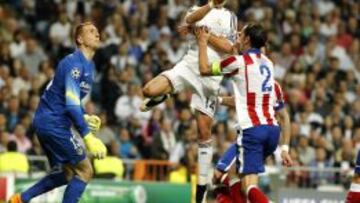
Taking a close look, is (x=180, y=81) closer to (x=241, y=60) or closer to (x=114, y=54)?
(x=241, y=60)

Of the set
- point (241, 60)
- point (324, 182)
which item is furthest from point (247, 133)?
point (324, 182)

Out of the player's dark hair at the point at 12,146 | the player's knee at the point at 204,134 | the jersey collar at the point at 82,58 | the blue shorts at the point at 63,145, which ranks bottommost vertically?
the player's dark hair at the point at 12,146

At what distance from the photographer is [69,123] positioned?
14.2 metres

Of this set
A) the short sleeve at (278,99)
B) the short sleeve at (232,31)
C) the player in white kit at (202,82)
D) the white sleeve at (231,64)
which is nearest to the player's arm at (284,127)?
the short sleeve at (278,99)

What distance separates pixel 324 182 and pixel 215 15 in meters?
7.48

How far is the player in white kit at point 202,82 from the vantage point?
50.0 ft

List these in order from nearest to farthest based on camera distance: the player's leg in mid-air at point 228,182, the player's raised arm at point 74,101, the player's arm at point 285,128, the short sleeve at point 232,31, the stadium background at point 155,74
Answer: the player's raised arm at point 74,101, the player's arm at point 285,128, the player's leg in mid-air at point 228,182, the short sleeve at point 232,31, the stadium background at point 155,74

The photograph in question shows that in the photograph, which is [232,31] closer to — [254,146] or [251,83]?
[251,83]

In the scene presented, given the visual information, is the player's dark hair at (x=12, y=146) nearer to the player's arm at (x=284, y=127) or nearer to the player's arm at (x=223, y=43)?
the player's arm at (x=223, y=43)

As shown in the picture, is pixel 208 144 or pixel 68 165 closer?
pixel 68 165

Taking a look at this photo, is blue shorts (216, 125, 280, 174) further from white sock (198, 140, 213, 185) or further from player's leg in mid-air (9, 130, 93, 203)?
player's leg in mid-air (9, 130, 93, 203)

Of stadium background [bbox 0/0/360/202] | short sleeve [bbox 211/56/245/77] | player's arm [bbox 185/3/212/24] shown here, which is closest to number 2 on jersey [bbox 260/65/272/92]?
short sleeve [bbox 211/56/245/77]

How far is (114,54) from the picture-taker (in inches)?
965

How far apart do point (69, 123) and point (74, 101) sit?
0.51 metres
